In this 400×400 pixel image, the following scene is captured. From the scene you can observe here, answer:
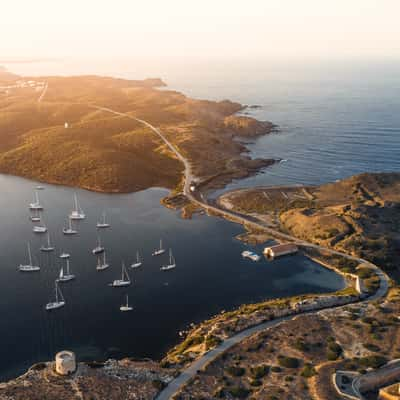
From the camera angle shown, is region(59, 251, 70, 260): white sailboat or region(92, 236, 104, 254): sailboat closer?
region(59, 251, 70, 260): white sailboat

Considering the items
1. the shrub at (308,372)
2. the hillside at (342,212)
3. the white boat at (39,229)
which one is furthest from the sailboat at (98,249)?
the shrub at (308,372)

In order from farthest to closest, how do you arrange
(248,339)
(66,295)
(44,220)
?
1. (44,220)
2. (66,295)
3. (248,339)

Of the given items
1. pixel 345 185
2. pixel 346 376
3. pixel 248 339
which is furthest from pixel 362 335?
pixel 345 185

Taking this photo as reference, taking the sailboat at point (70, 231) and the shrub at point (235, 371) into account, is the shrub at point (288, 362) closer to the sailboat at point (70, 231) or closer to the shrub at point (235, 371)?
the shrub at point (235, 371)

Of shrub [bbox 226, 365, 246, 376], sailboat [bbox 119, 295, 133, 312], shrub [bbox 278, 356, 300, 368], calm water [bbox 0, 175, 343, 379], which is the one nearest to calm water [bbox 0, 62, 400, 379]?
calm water [bbox 0, 175, 343, 379]

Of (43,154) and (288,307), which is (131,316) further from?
(43,154)

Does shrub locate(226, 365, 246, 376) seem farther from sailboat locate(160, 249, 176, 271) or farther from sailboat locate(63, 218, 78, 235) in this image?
sailboat locate(63, 218, 78, 235)
